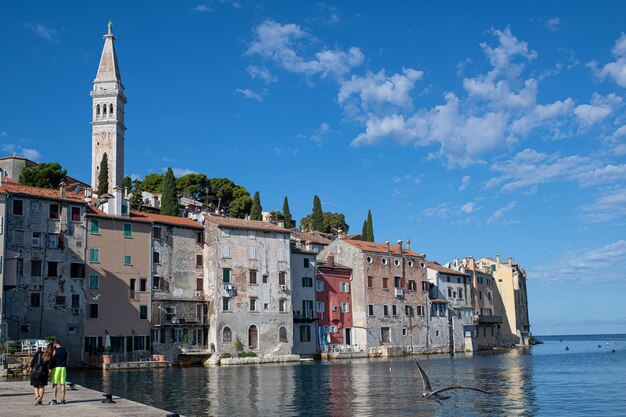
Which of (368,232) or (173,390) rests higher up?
(368,232)

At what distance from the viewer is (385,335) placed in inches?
3017

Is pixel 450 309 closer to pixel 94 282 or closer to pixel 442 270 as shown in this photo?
pixel 442 270

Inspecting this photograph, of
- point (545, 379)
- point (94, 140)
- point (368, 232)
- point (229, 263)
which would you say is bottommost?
point (545, 379)

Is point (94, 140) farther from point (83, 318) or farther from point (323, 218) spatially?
point (83, 318)

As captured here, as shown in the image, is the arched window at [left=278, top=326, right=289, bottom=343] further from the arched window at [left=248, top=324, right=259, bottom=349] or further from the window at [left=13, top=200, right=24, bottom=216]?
the window at [left=13, top=200, right=24, bottom=216]

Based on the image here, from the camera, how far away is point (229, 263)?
207 feet

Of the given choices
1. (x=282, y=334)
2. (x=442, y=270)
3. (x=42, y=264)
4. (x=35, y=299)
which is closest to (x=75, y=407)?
(x=35, y=299)

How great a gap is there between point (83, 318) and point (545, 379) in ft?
110

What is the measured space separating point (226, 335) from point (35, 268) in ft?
55.3

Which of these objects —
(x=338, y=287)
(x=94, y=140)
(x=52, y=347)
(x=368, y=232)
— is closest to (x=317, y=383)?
(x=52, y=347)

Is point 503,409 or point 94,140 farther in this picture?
point 94,140

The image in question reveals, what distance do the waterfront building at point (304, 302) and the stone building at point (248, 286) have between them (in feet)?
8.77

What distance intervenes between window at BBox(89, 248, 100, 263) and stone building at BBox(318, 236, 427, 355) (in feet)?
92.3

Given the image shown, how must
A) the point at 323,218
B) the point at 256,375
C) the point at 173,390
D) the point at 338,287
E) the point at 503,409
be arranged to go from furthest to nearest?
the point at 323,218 < the point at 338,287 < the point at 256,375 < the point at 173,390 < the point at 503,409
